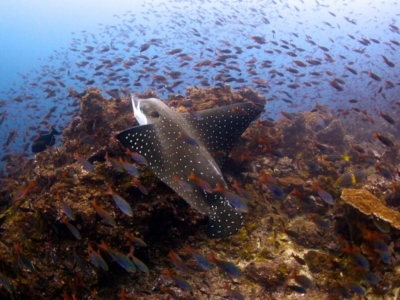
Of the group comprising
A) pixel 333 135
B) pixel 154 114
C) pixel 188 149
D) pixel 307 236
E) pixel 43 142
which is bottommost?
pixel 333 135

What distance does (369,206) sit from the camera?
17.3 feet

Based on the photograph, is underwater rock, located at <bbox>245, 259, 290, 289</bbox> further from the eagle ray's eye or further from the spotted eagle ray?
the eagle ray's eye

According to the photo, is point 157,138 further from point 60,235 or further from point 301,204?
point 301,204

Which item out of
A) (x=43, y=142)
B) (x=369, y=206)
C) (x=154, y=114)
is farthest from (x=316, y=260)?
(x=43, y=142)

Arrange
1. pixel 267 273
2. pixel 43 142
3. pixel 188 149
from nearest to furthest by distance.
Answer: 1. pixel 267 273
2. pixel 188 149
3. pixel 43 142

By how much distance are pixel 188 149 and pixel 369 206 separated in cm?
378

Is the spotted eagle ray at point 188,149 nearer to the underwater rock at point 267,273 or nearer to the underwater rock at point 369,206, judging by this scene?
the underwater rock at point 267,273

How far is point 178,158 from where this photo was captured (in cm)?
477

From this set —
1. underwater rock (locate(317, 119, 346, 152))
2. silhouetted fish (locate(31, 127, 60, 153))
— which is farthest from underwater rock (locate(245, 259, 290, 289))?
underwater rock (locate(317, 119, 346, 152))

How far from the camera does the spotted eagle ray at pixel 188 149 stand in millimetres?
4516

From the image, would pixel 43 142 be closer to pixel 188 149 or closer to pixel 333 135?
pixel 188 149

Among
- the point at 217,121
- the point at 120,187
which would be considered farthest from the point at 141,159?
the point at 217,121

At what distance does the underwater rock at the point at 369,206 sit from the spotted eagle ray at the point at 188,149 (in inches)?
98.5

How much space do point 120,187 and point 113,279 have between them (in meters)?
1.63
